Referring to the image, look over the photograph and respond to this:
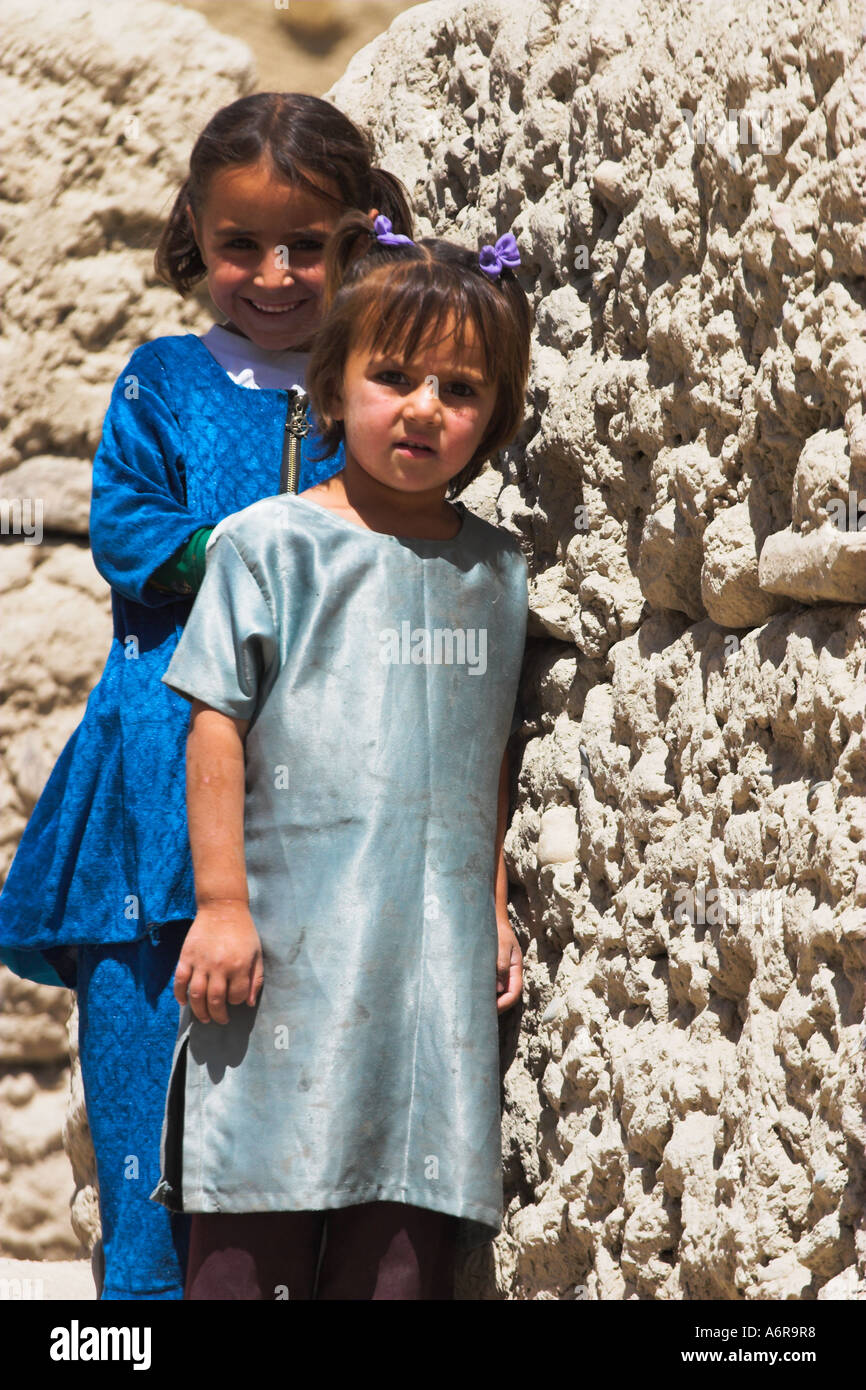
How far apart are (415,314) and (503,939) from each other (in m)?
0.70

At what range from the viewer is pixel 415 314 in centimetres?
185

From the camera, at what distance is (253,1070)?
1847 mm

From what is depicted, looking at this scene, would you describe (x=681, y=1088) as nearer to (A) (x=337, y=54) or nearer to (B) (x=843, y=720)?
(B) (x=843, y=720)

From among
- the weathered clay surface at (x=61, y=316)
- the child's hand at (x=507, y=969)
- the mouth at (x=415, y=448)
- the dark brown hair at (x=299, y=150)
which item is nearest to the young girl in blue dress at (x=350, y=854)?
the mouth at (x=415, y=448)

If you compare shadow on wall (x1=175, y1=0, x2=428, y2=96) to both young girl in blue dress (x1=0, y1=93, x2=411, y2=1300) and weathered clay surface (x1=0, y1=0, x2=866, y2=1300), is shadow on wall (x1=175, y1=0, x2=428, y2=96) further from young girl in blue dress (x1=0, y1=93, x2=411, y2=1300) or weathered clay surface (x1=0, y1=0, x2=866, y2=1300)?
young girl in blue dress (x1=0, y1=93, x2=411, y2=1300)

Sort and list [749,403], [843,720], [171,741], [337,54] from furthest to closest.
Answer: [337,54] → [171,741] → [749,403] → [843,720]

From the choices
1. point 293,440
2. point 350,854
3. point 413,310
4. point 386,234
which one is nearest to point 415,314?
point 413,310

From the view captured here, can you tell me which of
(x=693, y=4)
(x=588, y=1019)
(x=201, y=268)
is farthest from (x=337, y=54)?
(x=588, y=1019)

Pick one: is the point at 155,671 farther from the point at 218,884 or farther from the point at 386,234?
the point at 386,234

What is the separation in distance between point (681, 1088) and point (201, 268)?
1196 mm

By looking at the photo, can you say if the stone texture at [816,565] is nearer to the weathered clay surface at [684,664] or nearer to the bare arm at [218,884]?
the weathered clay surface at [684,664]

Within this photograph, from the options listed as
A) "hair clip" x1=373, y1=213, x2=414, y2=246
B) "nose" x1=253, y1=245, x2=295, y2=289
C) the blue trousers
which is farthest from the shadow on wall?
the blue trousers

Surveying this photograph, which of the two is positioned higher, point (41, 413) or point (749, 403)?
point (41, 413)

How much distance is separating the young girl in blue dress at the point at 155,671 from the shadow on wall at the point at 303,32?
2.71m
